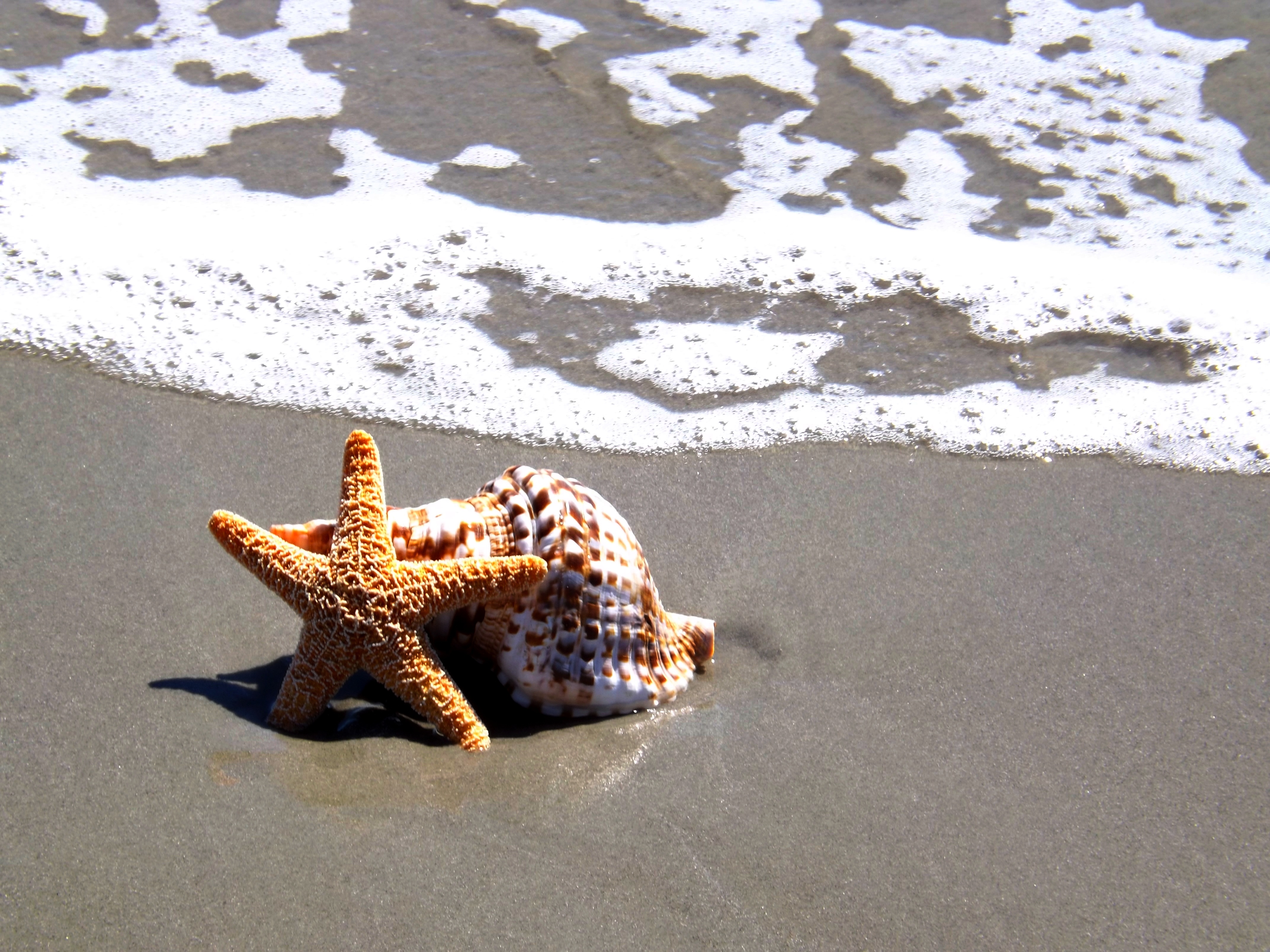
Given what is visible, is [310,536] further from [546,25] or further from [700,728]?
[546,25]

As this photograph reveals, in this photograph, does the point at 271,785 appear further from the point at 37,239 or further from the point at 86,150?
the point at 86,150

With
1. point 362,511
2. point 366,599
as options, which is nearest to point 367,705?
point 366,599

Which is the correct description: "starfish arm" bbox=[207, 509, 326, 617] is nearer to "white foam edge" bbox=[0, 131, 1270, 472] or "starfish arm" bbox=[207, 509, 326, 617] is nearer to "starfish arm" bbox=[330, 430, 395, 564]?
"starfish arm" bbox=[330, 430, 395, 564]

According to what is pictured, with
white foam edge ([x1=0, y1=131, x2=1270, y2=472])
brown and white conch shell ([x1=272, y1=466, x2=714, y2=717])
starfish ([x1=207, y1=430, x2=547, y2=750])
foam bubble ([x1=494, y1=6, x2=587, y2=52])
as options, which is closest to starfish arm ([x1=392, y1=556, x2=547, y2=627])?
starfish ([x1=207, y1=430, x2=547, y2=750])

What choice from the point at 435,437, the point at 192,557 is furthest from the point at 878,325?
the point at 192,557

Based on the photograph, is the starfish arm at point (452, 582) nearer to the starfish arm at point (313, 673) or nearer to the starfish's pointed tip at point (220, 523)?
the starfish arm at point (313, 673)

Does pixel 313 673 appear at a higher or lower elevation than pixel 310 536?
lower
